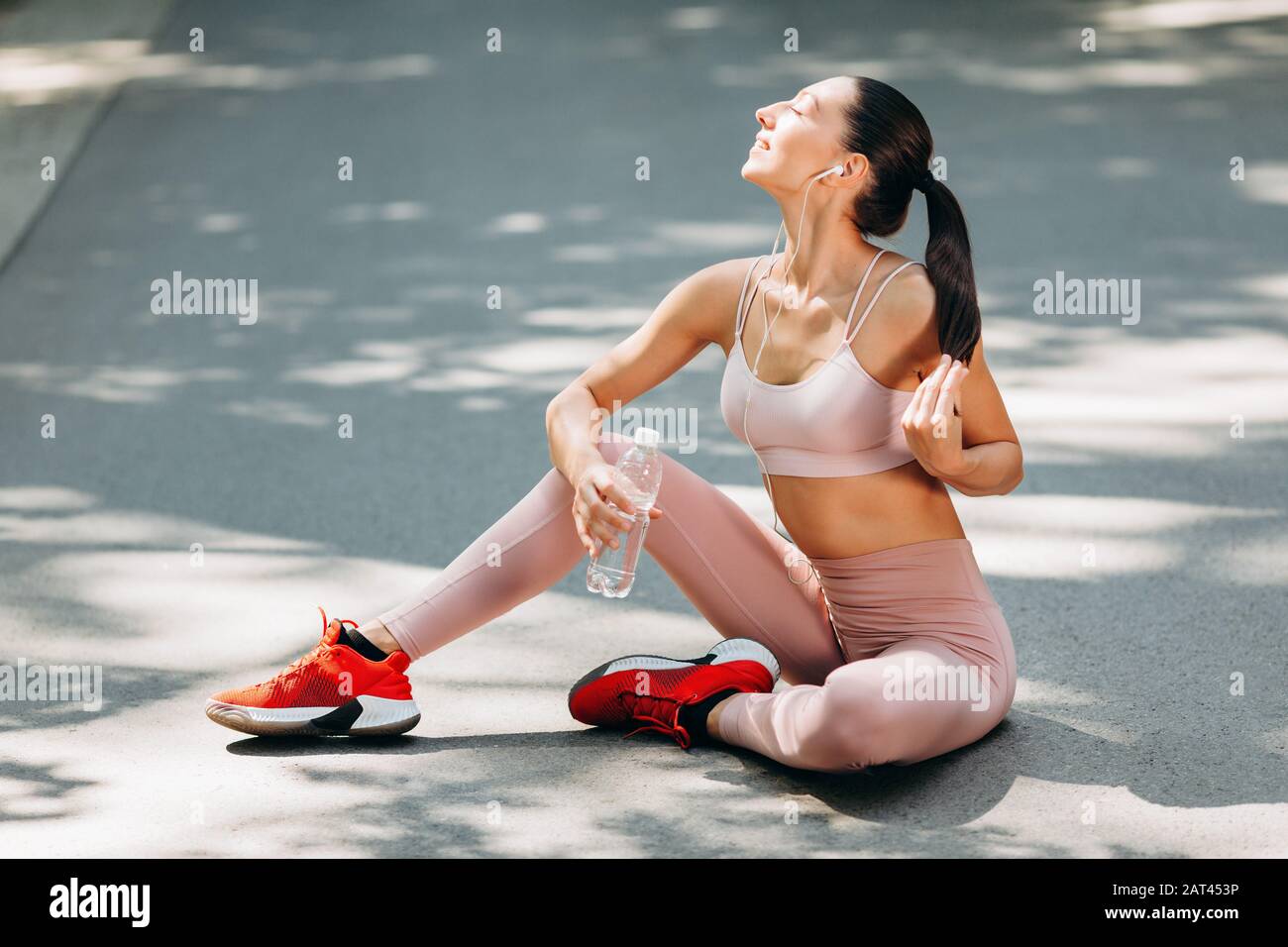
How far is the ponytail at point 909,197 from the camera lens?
10.6 feet

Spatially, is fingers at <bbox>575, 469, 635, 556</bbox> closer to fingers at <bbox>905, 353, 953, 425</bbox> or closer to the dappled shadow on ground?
the dappled shadow on ground

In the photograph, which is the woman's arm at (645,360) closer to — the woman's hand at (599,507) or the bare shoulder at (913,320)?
the woman's hand at (599,507)

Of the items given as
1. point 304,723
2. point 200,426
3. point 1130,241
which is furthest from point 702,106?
point 304,723

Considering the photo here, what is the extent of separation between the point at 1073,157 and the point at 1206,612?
4.44 meters

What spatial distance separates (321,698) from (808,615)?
1.11 metres

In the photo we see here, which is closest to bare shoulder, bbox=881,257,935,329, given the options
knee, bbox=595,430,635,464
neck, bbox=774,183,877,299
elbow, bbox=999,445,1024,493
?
neck, bbox=774,183,877,299

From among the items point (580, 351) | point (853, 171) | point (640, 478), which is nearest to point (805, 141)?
point (853, 171)

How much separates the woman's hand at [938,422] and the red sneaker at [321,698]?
1.26 metres

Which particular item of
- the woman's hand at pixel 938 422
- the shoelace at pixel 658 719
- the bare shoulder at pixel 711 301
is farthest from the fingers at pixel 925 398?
the shoelace at pixel 658 719

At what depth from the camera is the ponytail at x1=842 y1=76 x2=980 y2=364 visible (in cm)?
324

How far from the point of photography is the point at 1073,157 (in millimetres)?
8094

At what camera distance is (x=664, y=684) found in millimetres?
3582

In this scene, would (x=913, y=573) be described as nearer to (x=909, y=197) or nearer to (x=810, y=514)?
(x=810, y=514)
